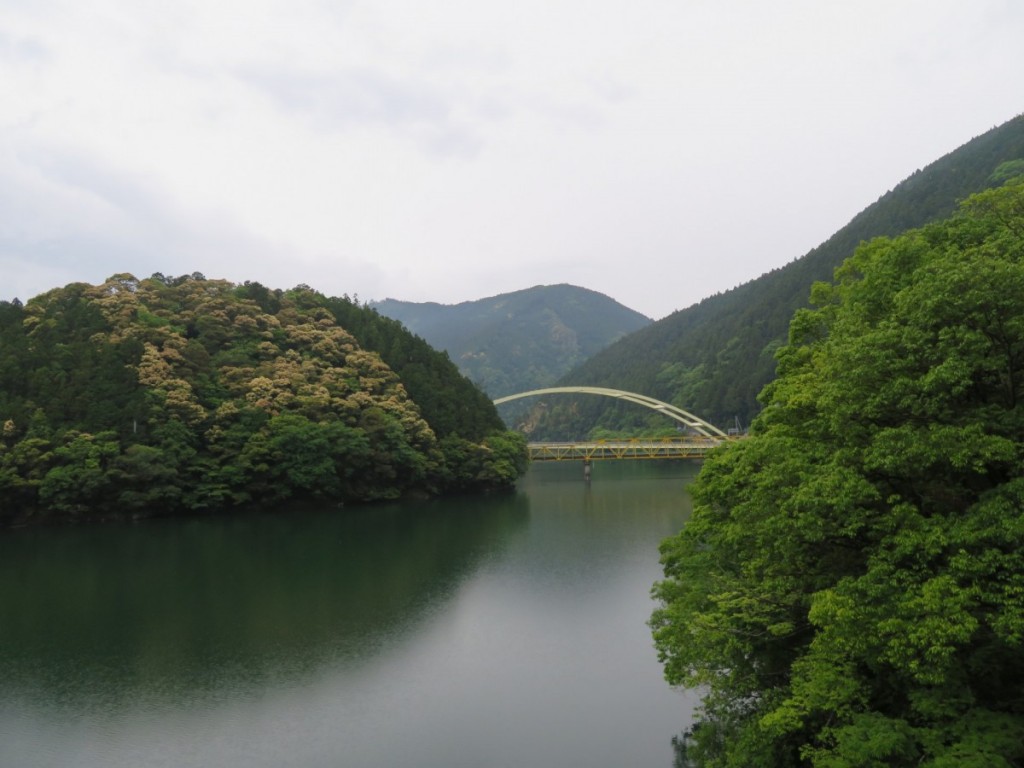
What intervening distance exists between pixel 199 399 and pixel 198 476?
14.8ft

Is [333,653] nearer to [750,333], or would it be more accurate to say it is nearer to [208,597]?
[208,597]

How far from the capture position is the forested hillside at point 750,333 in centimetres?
7219

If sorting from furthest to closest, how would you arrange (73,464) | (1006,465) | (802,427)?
1. (73,464)
2. (802,427)
3. (1006,465)

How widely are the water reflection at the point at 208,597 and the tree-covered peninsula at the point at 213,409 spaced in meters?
2.53

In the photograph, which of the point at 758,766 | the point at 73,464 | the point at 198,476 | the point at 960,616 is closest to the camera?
the point at 960,616

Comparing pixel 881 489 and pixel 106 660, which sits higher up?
pixel 881 489

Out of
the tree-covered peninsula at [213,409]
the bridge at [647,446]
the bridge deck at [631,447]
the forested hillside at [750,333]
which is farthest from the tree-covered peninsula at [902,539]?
the forested hillside at [750,333]

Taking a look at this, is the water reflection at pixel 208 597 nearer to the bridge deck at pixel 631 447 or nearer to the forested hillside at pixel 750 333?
the bridge deck at pixel 631 447

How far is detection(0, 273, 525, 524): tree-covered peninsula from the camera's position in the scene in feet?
109

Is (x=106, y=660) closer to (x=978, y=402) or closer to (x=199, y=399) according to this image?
(x=978, y=402)

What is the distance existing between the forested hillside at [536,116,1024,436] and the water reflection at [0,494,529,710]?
48129 mm

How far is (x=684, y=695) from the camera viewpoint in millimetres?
13141

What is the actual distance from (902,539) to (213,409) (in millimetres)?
36739

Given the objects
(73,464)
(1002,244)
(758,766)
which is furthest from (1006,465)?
(73,464)
